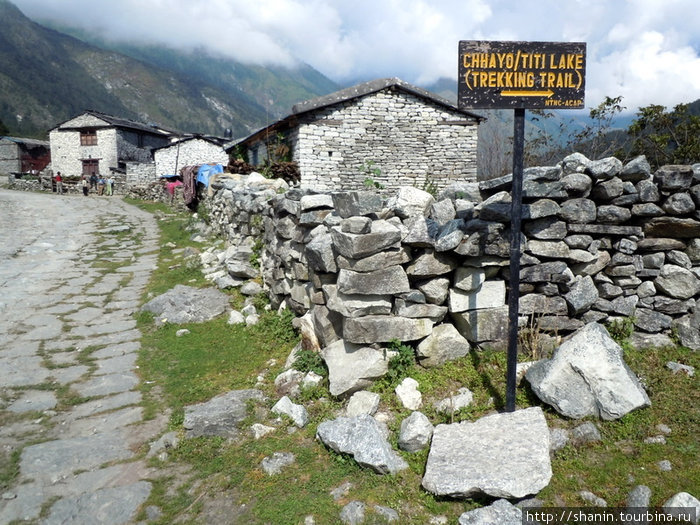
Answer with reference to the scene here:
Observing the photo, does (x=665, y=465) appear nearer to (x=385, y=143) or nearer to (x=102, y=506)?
(x=102, y=506)

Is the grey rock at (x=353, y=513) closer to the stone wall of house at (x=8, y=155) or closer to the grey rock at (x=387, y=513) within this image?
the grey rock at (x=387, y=513)

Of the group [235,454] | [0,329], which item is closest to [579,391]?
A: [235,454]

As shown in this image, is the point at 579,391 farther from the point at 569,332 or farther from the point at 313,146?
the point at 313,146

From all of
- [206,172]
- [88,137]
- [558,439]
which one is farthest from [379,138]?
[88,137]

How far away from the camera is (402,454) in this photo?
12.5ft

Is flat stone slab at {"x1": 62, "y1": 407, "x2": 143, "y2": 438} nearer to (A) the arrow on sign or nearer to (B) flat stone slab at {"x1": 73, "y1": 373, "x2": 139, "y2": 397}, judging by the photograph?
(B) flat stone slab at {"x1": 73, "y1": 373, "x2": 139, "y2": 397}

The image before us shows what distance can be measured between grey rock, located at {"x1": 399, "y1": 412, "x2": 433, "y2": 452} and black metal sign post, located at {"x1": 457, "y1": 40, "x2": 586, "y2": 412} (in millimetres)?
938

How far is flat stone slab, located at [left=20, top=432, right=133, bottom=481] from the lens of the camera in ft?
12.6

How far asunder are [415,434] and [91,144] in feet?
161

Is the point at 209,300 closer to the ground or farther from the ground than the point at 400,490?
farther from the ground

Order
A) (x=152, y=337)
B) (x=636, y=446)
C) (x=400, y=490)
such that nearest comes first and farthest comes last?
(x=400, y=490), (x=636, y=446), (x=152, y=337)

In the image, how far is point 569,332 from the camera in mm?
4930

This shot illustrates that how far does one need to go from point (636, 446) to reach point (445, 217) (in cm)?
264

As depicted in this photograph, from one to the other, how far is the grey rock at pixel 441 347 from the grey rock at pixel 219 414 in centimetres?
182
